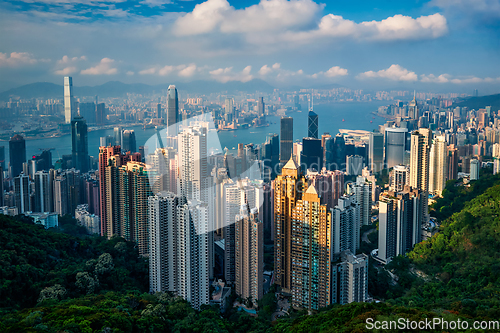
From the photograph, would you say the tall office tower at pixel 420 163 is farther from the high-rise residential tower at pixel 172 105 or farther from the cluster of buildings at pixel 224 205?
the high-rise residential tower at pixel 172 105

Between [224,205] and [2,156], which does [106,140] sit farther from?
[224,205]

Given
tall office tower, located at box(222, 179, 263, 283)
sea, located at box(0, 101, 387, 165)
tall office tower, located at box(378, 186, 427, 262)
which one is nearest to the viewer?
tall office tower, located at box(222, 179, 263, 283)

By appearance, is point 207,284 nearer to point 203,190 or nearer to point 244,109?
point 203,190

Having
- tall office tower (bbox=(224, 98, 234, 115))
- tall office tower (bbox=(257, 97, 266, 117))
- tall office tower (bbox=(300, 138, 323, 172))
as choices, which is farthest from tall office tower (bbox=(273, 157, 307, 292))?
tall office tower (bbox=(300, 138, 323, 172))

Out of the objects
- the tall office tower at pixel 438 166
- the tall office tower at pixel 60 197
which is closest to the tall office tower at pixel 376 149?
the tall office tower at pixel 438 166

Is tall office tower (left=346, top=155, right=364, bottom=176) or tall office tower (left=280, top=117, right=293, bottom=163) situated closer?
tall office tower (left=346, top=155, right=364, bottom=176)

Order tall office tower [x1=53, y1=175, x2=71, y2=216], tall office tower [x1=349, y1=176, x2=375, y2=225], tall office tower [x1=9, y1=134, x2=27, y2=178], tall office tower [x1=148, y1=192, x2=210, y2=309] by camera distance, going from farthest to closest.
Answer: tall office tower [x1=9, y1=134, x2=27, y2=178] < tall office tower [x1=53, y1=175, x2=71, y2=216] < tall office tower [x1=349, y1=176, x2=375, y2=225] < tall office tower [x1=148, y1=192, x2=210, y2=309]

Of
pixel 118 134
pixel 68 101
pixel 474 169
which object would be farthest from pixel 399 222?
pixel 68 101

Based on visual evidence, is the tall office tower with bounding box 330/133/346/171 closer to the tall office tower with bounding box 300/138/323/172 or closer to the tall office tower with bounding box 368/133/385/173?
the tall office tower with bounding box 300/138/323/172
